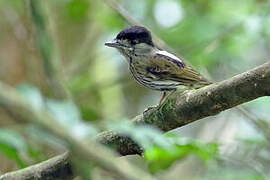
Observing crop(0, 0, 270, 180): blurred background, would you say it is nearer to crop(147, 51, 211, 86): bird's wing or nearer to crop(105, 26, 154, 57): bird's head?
crop(105, 26, 154, 57): bird's head

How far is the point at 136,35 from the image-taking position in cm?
422

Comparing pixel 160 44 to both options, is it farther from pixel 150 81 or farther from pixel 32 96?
pixel 32 96

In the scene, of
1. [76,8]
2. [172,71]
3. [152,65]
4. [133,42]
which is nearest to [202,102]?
[172,71]

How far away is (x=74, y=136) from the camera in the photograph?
160 centimetres

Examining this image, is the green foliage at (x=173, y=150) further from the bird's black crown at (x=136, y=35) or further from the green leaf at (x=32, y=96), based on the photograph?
the bird's black crown at (x=136, y=35)

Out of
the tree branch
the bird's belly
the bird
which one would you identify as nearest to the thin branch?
the tree branch

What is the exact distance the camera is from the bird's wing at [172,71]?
13.1 feet

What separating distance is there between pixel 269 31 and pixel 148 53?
1.19 meters

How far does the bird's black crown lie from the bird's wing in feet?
0.50

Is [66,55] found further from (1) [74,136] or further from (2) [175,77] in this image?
(1) [74,136]

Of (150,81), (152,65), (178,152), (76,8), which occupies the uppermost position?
(76,8)

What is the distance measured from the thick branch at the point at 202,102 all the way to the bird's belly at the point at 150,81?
875 millimetres

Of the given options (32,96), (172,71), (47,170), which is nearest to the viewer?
(32,96)

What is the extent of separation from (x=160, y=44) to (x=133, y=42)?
620 mm
